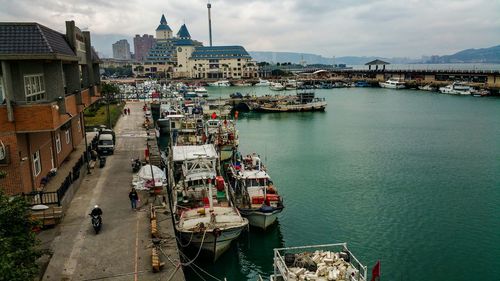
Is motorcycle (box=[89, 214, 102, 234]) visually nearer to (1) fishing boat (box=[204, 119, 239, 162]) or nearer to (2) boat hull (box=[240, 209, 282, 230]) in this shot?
(2) boat hull (box=[240, 209, 282, 230])

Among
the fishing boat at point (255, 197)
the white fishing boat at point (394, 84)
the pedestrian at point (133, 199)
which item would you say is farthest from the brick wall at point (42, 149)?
the white fishing boat at point (394, 84)

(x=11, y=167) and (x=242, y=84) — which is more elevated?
(x=242, y=84)

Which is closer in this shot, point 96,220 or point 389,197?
point 96,220

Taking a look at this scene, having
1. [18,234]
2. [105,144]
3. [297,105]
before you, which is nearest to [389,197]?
[105,144]

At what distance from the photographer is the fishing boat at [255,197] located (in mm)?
22609

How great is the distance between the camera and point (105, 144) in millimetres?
32469

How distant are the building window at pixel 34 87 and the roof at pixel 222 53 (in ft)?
556

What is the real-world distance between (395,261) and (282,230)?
22.1 ft

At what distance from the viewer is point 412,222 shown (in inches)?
993

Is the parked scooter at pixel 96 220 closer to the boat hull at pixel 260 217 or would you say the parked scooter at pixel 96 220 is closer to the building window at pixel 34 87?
the building window at pixel 34 87

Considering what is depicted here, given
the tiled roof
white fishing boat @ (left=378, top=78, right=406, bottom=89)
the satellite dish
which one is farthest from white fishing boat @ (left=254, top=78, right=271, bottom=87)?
the satellite dish

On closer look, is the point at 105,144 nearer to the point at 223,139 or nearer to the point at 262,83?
the point at 223,139

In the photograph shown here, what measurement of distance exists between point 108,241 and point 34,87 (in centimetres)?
948

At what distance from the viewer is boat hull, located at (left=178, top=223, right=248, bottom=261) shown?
60.5 feet
